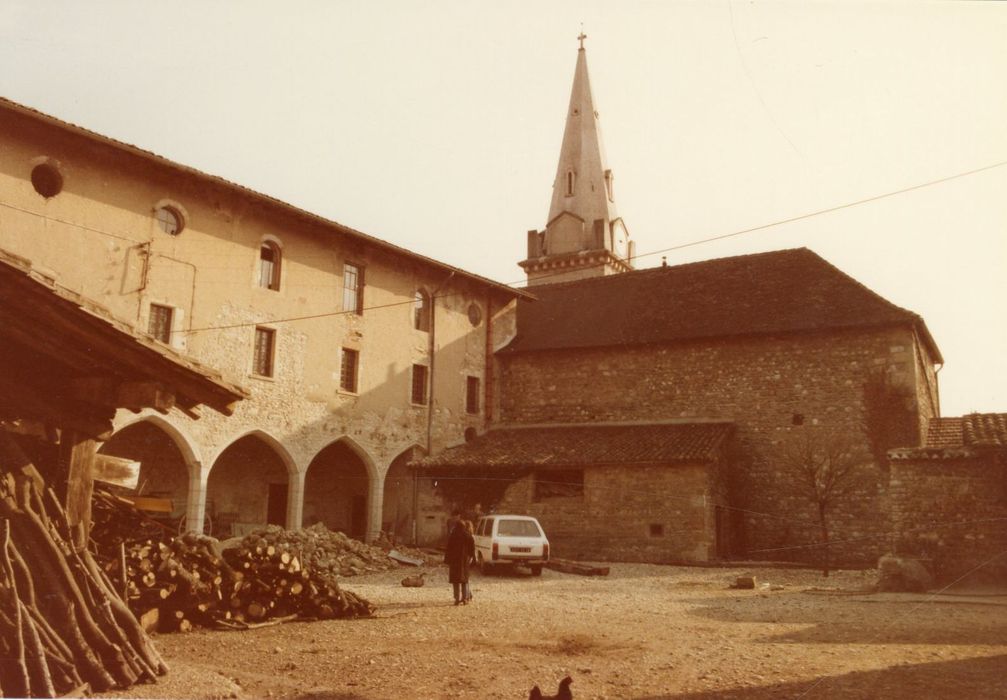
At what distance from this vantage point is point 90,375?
22.0 ft

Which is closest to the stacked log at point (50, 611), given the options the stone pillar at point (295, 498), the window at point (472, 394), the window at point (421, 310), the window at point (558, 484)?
the stone pillar at point (295, 498)

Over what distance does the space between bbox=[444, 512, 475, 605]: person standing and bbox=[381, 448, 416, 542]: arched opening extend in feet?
39.4

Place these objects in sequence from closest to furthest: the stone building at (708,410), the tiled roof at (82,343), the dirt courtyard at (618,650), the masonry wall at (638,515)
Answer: the tiled roof at (82,343) < the dirt courtyard at (618,650) < the masonry wall at (638,515) < the stone building at (708,410)

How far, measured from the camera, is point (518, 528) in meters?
17.8

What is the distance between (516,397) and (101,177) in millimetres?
14762

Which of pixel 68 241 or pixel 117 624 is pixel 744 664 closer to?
pixel 117 624

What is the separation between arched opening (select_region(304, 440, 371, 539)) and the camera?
25.0 metres

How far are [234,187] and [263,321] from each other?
139 inches

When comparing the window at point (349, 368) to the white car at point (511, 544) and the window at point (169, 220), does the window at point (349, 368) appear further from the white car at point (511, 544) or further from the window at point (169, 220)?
the white car at point (511, 544)

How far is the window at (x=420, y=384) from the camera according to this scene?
25219 mm

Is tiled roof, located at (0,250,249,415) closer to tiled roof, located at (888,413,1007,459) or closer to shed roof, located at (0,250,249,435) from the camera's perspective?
shed roof, located at (0,250,249,435)

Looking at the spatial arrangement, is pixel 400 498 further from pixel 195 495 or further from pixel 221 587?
pixel 221 587

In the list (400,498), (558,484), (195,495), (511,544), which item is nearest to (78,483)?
(511,544)

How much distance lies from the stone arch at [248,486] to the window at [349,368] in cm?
276
